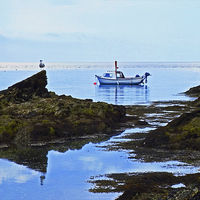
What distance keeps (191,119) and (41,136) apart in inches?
272

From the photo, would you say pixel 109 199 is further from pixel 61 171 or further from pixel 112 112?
pixel 112 112

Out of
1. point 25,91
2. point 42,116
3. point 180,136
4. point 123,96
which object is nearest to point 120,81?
point 123,96

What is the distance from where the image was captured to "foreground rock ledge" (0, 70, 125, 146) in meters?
20.1

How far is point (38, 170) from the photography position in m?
14.2

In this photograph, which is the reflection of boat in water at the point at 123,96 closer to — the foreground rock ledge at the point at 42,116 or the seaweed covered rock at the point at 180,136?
the foreground rock ledge at the point at 42,116

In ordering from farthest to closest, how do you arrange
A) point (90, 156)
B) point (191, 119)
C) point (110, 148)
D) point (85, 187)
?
point (191, 119)
point (110, 148)
point (90, 156)
point (85, 187)

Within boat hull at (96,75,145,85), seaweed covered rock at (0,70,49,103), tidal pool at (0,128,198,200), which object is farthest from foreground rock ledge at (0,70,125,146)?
boat hull at (96,75,145,85)

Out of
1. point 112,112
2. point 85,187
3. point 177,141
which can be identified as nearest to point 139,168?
point 85,187

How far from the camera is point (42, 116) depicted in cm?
2322

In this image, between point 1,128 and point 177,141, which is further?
point 1,128

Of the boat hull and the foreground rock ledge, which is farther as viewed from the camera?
the boat hull

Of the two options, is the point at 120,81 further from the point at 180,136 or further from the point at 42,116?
the point at 180,136

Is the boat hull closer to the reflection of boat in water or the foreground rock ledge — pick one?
the reflection of boat in water

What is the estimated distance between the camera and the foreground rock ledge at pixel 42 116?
792 inches
